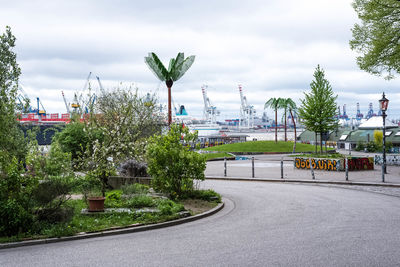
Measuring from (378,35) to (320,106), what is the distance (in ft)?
30.5

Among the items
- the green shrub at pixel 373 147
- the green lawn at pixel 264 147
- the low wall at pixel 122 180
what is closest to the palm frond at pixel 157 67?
the low wall at pixel 122 180

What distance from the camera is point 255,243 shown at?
761 centimetres

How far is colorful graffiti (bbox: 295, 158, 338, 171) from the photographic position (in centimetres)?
2415

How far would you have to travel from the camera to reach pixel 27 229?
27.5ft

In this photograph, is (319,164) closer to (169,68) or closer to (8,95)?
(169,68)

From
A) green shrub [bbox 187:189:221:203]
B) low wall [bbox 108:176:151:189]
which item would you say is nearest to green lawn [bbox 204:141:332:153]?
low wall [bbox 108:176:151:189]

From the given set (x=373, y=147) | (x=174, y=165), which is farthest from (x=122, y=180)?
(x=373, y=147)

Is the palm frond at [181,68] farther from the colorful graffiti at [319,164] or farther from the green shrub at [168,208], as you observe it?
the green shrub at [168,208]

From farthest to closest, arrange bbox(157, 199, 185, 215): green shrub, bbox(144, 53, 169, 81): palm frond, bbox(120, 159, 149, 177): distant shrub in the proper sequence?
1. bbox(144, 53, 169, 81): palm frond
2. bbox(120, 159, 149, 177): distant shrub
3. bbox(157, 199, 185, 215): green shrub

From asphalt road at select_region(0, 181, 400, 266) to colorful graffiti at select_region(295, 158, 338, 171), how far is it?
12745 millimetres

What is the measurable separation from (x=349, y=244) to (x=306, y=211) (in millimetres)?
3771

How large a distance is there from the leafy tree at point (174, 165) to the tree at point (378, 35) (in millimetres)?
14304

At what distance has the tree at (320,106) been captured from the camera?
→ 29844mm

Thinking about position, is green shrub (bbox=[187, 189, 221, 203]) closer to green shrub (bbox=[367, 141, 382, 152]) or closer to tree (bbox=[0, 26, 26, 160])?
tree (bbox=[0, 26, 26, 160])
